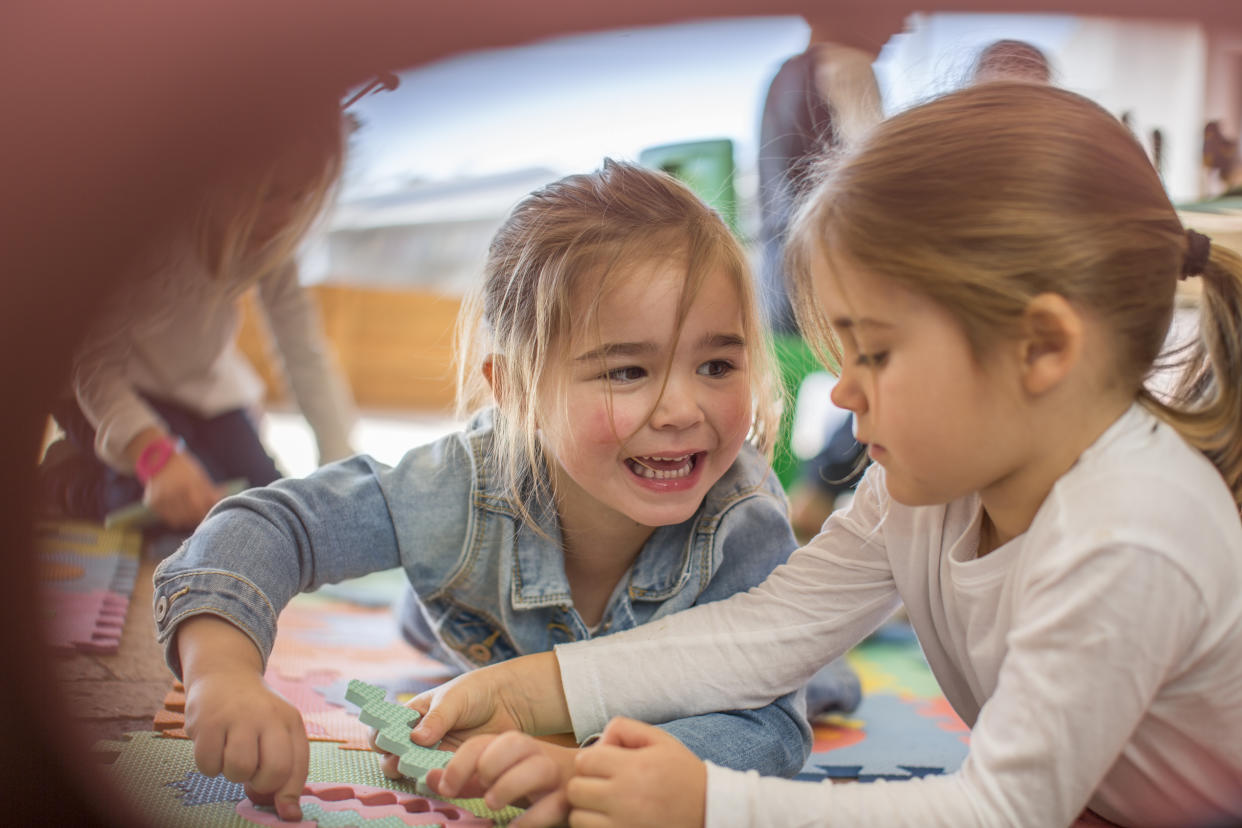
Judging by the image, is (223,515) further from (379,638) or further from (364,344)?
(364,344)

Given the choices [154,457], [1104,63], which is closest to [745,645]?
[1104,63]

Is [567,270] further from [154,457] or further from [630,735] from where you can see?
[154,457]

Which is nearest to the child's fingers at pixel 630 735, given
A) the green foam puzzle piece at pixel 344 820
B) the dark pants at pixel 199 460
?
the green foam puzzle piece at pixel 344 820

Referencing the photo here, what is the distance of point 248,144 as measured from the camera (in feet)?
1.94

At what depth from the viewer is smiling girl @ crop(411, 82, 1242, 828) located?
51cm

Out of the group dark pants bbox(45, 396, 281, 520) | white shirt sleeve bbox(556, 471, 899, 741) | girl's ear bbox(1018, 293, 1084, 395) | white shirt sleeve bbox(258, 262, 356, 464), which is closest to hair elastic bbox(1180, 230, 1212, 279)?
girl's ear bbox(1018, 293, 1084, 395)

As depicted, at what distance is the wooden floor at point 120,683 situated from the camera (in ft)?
2.19

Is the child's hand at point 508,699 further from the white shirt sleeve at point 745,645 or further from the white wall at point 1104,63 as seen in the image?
the white wall at point 1104,63

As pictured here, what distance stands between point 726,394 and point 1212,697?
14.8 inches

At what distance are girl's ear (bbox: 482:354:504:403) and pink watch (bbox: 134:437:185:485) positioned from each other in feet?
1.45

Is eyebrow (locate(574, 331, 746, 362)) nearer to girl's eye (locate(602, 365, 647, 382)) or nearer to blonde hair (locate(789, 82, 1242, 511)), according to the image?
girl's eye (locate(602, 365, 647, 382))

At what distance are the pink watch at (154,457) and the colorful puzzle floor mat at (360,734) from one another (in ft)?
0.73

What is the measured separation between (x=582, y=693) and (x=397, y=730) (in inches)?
5.1

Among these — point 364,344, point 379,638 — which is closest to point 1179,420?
point 379,638
